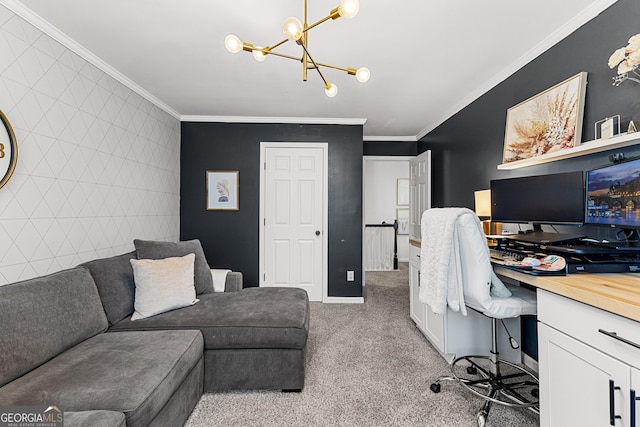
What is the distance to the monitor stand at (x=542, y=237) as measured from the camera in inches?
68.0

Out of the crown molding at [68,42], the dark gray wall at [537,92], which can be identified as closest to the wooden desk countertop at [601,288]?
the dark gray wall at [537,92]

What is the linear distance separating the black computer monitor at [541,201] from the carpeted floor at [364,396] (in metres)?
1.15

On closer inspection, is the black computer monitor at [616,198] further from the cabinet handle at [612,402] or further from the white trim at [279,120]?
the white trim at [279,120]

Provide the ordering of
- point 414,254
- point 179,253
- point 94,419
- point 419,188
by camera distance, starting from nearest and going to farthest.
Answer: point 94,419, point 179,253, point 414,254, point 419,188

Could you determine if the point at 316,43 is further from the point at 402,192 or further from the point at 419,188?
the point at 402,192

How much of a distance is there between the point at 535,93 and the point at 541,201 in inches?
36.5

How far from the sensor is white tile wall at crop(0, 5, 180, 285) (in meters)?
1.84

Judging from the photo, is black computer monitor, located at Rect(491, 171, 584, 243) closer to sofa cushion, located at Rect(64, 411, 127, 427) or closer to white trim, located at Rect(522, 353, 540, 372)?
white trim, located at Rect(522, 353, 540, 372)

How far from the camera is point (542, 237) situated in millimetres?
1890

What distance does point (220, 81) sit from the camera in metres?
2.96

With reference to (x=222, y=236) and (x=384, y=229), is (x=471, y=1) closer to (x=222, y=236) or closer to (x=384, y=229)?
(x=222, y=236)

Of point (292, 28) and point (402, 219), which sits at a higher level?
point (292, 28)

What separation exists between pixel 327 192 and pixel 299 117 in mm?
1074

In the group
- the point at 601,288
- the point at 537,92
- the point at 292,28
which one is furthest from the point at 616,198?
the point at 292,28
